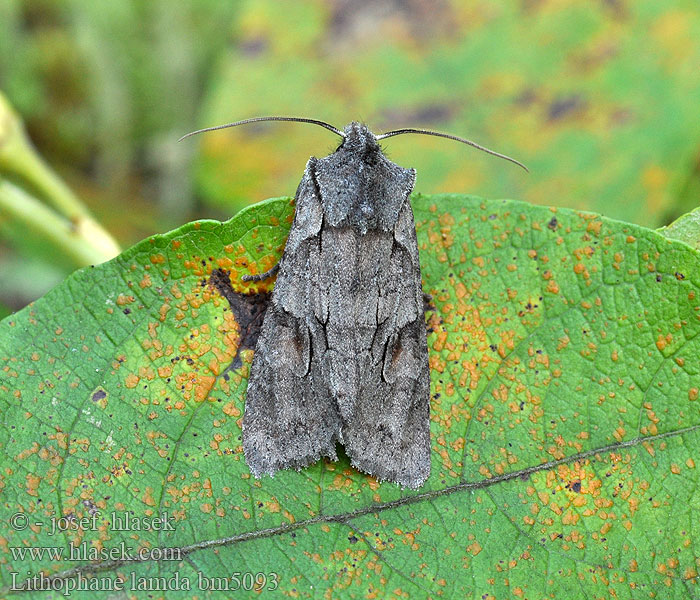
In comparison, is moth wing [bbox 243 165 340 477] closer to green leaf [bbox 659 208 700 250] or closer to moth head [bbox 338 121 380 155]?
moth head [bbox 338 121 380 155]

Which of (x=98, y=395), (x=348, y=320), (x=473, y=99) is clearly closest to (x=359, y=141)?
(x=348, y=320)

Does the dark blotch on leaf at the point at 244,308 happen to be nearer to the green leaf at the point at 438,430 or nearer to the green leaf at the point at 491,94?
the green leaf at the point at 438,430

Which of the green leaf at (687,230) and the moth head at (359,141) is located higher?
the moth head at (359,141)

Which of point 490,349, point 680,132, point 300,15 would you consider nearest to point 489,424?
point 490,349

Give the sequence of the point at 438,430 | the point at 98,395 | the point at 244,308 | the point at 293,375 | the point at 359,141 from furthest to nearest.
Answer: the point at 359,141
the point at 293,375
the point at 244,308
the point at 438,430
the point at 98,395

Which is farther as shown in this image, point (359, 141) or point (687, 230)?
point (359, 141)

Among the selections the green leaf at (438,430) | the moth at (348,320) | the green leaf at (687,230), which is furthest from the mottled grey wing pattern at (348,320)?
the green leaf at (687,230)

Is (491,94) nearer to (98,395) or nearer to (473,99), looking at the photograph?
(473,99)

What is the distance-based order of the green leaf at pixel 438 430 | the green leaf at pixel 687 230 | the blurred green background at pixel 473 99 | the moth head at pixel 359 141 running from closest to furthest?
the green leaf at pixel 438 430, the green leaf at pixel 687 230, the moth head at pixel 359 141, the blurred green background at pixel 473 99

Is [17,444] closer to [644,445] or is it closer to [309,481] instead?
[309,481]
